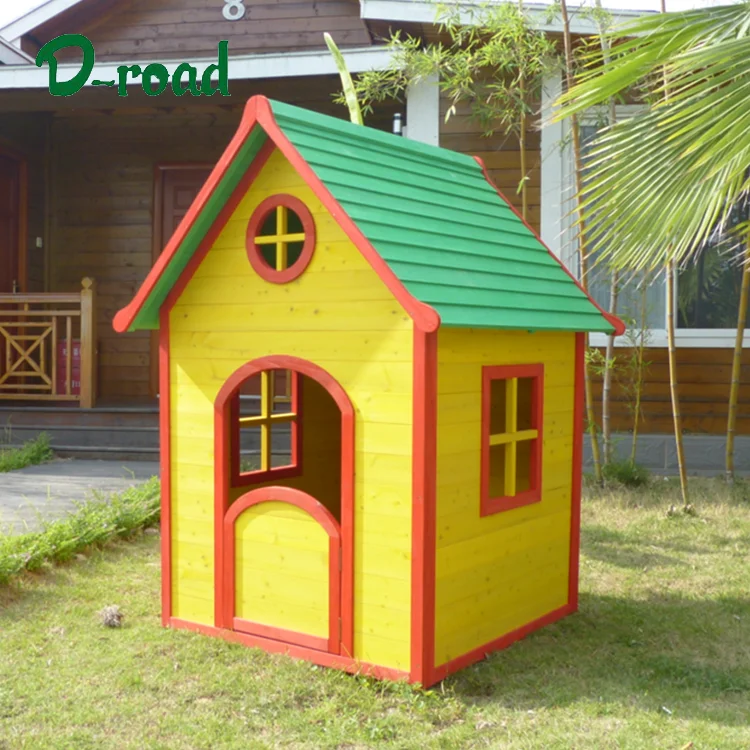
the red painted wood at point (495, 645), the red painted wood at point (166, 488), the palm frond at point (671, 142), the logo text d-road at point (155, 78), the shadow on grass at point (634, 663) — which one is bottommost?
the shadow on grass at point (634, 663)

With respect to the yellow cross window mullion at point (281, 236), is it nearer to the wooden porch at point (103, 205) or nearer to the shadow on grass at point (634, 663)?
the shadow on grass at point (634, 663)

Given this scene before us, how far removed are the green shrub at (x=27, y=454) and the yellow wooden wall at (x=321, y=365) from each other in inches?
186

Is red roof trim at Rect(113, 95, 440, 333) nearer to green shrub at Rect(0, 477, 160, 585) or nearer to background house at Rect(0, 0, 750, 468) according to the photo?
green shrub at Rect(0, 477, 160, 585)

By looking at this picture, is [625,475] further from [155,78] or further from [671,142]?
[155,78]

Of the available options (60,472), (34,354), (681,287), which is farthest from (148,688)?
(34,354)

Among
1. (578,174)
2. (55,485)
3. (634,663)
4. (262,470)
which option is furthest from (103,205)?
(634,663)

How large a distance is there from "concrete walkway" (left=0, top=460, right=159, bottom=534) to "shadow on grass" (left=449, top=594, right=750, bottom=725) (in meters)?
3.25

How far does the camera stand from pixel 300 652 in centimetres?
422

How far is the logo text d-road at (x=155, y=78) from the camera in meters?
9.70

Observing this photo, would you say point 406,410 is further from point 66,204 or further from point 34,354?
point 66,204

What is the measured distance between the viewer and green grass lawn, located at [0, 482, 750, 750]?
351cm

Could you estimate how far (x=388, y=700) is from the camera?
380cm

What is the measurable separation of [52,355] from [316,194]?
22.4ft

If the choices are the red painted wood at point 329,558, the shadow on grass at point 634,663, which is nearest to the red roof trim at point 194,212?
the red painted wood at point 329,558
